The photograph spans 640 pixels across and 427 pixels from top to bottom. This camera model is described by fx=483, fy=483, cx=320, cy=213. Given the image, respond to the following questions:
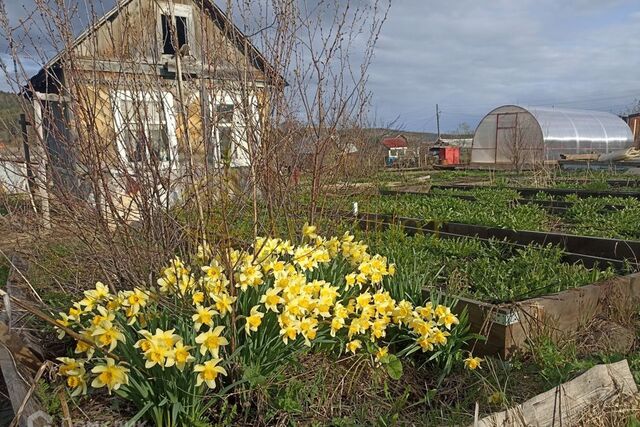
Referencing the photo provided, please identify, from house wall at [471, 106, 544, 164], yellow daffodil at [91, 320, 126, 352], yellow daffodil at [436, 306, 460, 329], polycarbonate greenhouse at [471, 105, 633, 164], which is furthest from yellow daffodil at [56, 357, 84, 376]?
house wall at [471, 106, 544, 164]

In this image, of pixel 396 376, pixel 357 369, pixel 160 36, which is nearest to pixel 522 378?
pixel 396 376

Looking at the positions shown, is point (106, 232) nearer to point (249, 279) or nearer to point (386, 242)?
point (249, 279)

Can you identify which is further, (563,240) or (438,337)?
(563,240)

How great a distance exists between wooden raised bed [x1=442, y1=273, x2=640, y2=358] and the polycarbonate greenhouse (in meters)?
18.1

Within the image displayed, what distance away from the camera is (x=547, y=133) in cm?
2114

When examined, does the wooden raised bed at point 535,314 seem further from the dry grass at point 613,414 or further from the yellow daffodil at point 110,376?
the yellow daffodil at point 110,376

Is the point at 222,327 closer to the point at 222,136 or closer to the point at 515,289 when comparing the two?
the point at 222,136

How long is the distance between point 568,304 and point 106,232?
107 inches

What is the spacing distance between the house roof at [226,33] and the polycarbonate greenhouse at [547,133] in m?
19.1

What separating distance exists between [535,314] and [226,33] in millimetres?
2315

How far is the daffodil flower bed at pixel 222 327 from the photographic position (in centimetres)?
184

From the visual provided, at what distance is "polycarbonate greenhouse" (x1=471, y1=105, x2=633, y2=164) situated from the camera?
69.4 ft

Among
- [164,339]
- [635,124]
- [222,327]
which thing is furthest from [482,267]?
[635,124]

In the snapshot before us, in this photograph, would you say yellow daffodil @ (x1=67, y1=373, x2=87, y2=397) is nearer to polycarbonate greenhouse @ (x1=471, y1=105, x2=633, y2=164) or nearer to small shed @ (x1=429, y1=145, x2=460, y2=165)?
polycarbonate greenhouse @ (x1=471, y1=105, x2=633, y2=164)
